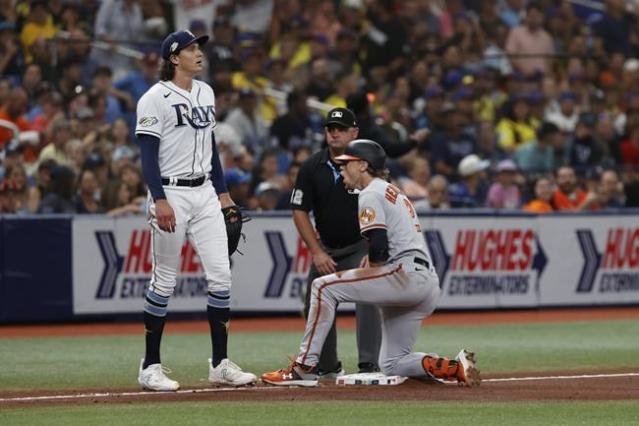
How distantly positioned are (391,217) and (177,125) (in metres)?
1.60

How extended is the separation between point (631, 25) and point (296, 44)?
692 centimetres

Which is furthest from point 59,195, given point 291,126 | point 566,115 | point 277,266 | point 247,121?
point 566,115

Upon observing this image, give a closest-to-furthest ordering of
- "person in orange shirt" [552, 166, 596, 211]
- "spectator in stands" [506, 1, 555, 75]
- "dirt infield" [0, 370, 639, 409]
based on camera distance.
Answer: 1. "dirt infield" [0, 370, 639, 409]
2. "person in orange shirt" [552, 166, 596, 211]
3. "spectator in stands" [506, 1, 555, 75]

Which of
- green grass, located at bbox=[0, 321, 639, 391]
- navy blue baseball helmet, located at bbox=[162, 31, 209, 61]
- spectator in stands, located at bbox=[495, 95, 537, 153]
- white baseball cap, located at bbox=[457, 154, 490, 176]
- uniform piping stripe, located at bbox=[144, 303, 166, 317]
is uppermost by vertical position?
navy blue baseball helmet, located at bbox=[162, 31, 209, 61]

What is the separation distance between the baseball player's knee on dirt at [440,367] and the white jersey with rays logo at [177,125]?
2.02 metres

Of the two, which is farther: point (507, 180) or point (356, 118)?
point (507, 180)

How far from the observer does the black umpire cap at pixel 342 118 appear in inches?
402

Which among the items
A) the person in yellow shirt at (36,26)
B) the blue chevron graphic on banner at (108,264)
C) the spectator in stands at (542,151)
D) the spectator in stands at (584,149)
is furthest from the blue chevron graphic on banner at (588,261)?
the person in yellow shirt at (36,26)

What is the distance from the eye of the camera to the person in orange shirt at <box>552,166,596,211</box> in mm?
18625

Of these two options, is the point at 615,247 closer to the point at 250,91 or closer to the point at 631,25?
the point at 250,91

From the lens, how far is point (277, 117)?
63.1 ft

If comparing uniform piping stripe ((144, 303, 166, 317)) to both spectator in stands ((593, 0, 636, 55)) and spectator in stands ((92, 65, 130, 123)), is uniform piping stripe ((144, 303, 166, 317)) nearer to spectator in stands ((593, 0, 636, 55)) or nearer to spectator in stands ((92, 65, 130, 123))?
spectator in stands ((92, 65, 130, 123))

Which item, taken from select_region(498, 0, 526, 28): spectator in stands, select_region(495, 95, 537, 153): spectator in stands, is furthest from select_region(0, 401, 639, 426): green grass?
select_region(498, 0, 526, 28): spectator in stands

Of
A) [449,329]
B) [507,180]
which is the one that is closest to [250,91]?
[507,180]
